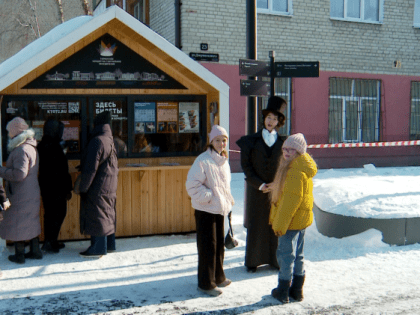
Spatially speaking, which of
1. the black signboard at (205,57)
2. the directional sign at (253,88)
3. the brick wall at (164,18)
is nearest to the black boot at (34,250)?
the directional sign at (253,88)

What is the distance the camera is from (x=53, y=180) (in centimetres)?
580

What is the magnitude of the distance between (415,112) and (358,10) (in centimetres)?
411

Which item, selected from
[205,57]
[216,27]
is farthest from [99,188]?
[216,27]

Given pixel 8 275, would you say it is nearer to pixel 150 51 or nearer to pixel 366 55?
pixel 150 51

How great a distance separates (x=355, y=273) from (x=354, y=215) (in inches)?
46.5

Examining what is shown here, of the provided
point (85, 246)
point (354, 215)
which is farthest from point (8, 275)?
point (354, 215)

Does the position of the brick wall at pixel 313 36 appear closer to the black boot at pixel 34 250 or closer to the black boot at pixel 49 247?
the black boot at pixel 49 247

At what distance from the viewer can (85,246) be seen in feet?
20.6

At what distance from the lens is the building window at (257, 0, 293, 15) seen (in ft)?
46.1

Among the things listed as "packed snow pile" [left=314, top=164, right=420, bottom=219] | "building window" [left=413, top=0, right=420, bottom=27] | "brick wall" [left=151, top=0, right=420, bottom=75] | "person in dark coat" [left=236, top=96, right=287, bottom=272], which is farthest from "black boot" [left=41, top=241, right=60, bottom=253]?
"building window" [left=413, top=0, right=420, bottom=27]

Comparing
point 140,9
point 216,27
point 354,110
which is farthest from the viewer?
point 140,9

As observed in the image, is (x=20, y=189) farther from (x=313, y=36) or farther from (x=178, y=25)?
(x=313, y=36)

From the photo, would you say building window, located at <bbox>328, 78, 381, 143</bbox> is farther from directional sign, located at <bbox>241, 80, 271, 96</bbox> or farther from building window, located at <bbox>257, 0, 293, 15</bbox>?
directional sign, located at <bbox>241, 80, 271, 96</bbox>

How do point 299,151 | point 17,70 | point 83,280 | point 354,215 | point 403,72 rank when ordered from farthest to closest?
point 403,72
point 354,215
point 17,70
point 83,280
point 299,151
